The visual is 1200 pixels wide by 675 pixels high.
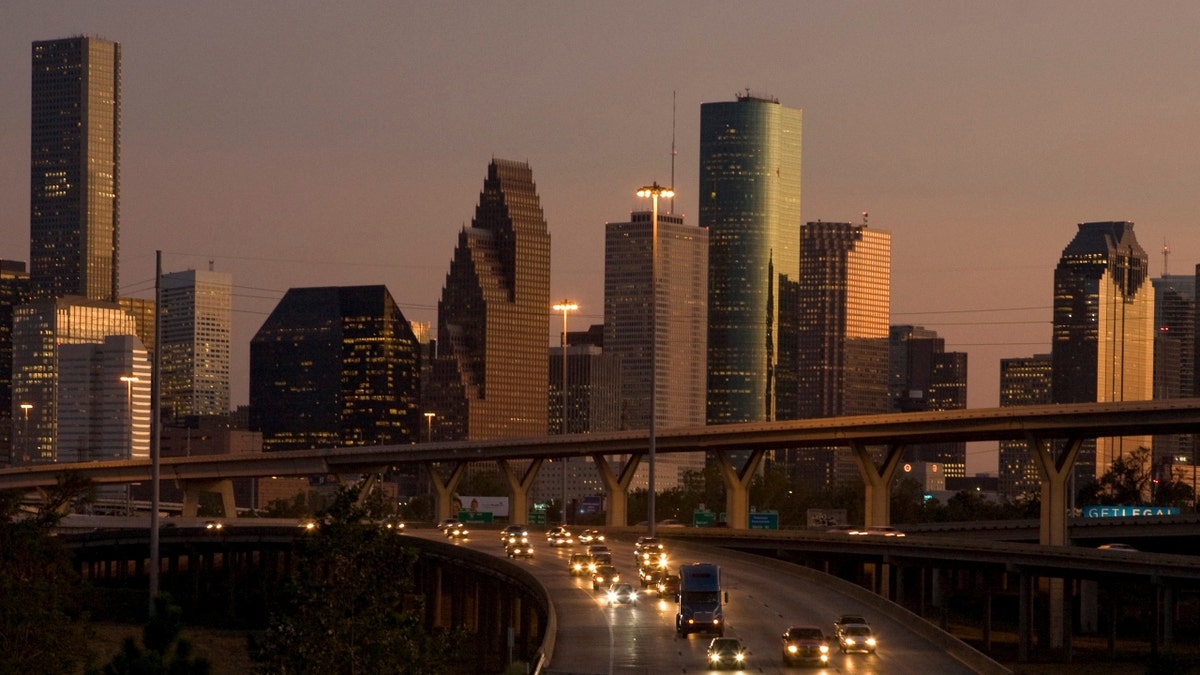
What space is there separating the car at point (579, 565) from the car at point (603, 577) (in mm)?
4991

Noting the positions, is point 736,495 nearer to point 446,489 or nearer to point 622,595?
point 446,489

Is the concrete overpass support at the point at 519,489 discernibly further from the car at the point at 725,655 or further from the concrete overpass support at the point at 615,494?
the car at the point at 725,655

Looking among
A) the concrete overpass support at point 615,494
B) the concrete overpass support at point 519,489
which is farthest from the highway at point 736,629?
the concrete overpass support at point 519,489

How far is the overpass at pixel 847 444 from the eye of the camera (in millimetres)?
130125

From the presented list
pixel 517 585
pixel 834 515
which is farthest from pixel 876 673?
pixel 834 515

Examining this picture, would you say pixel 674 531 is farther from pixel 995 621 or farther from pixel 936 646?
pixel 936 646

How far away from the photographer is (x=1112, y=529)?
148 meters

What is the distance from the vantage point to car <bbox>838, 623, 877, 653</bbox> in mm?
68688

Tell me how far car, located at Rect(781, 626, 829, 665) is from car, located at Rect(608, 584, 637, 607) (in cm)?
2167

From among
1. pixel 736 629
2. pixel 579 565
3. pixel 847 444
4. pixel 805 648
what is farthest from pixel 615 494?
pixel 805 648

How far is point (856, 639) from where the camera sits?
68750mm

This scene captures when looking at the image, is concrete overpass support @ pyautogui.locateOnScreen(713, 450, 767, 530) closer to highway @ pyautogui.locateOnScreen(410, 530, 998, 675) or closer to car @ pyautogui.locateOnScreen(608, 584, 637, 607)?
highway @ pyautogui.locateOnScreen(410, 530, 998, 675)

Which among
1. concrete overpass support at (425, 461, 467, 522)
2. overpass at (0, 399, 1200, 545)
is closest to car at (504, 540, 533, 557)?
overpass at (0, 399, 1200, 545)

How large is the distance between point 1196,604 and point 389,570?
443 feet
